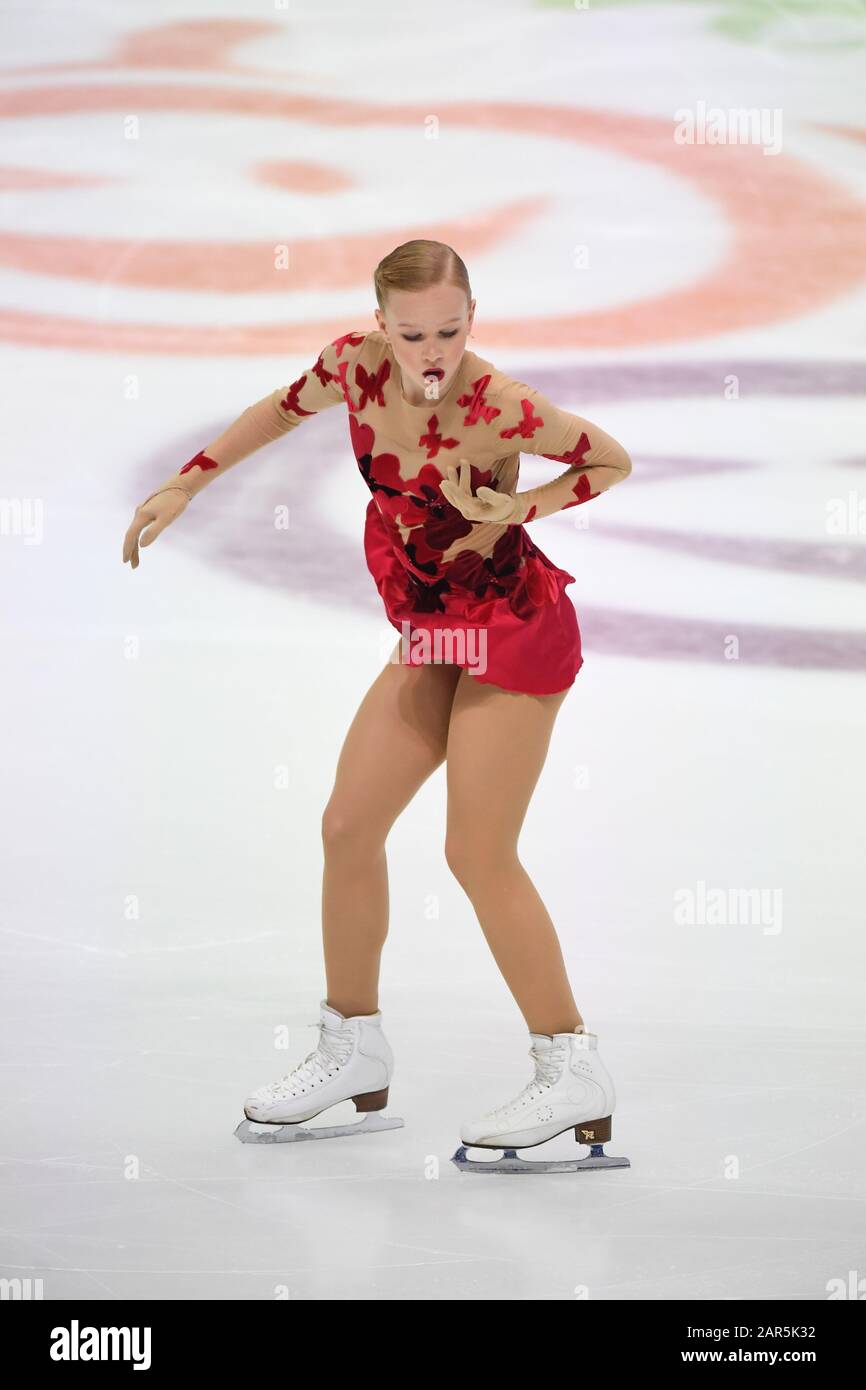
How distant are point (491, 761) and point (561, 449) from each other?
485 millimetres

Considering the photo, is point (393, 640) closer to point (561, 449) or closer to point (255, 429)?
point (255, 429)

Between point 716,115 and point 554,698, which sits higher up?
point 716,115

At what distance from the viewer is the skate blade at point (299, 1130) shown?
2787 mm

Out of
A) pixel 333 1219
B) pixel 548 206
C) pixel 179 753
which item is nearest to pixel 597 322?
pixel 548 206

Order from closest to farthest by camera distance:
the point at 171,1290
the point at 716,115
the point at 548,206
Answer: the point at 171,1290 < the point at 548,206 < the point at 716,115

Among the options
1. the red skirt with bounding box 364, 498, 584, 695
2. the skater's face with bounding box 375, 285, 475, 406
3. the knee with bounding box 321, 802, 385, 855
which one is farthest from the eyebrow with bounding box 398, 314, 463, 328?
the knee with bounding box 321, 802, 385, 855

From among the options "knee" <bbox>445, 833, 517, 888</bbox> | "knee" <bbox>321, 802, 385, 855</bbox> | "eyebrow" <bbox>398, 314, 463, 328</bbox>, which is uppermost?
"eyebrow" <bbox>398, 314, 463, 328</bbox>

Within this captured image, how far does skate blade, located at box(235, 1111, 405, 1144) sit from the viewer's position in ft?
9.14

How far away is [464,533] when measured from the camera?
8.91 feet

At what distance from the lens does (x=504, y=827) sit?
2730 millimetres

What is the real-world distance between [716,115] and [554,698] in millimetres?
6798

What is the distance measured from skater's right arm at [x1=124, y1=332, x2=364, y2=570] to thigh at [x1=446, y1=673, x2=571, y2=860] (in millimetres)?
512

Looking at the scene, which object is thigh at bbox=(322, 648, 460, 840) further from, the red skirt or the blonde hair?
the blonde hair

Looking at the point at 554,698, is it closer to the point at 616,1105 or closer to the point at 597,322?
the point at 616,1105
